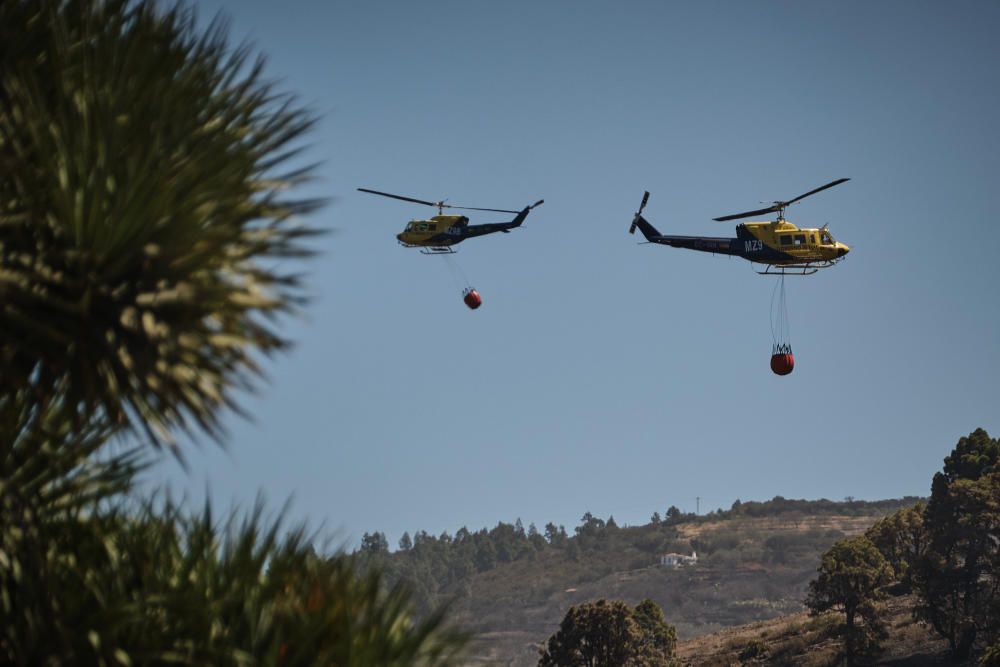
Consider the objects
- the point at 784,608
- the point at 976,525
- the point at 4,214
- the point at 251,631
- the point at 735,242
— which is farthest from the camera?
the point at 784,608

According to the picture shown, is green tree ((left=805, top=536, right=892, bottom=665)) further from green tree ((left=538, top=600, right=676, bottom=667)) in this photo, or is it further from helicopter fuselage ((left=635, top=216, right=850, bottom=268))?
helicopter fuselage ((left=635, top=216, right=850, bottom=268))

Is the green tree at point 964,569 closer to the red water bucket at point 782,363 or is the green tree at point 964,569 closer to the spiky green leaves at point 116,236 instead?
the red water bucket at point 782,363

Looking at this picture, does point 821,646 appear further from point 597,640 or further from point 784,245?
point 784,245

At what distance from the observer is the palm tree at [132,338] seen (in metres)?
6.68

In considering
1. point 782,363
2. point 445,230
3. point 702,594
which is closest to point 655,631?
point 445,230

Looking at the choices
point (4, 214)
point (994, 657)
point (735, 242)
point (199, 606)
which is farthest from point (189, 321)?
point (994, 657)

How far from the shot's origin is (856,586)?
63781 mm

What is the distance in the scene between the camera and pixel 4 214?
6.62 meters

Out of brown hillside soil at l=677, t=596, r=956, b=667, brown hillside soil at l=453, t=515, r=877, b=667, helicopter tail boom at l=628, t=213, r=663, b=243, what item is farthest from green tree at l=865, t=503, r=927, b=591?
brown hillside soil at l=453, t=515, r=877, b=667

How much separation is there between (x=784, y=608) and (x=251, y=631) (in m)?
169

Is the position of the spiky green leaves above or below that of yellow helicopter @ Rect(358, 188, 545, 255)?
below

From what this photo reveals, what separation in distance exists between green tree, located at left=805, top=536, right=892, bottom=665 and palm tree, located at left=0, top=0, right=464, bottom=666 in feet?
198

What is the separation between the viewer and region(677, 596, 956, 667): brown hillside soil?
6431 centimetres

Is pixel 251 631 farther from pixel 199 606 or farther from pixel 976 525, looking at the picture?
pixel 976 525
